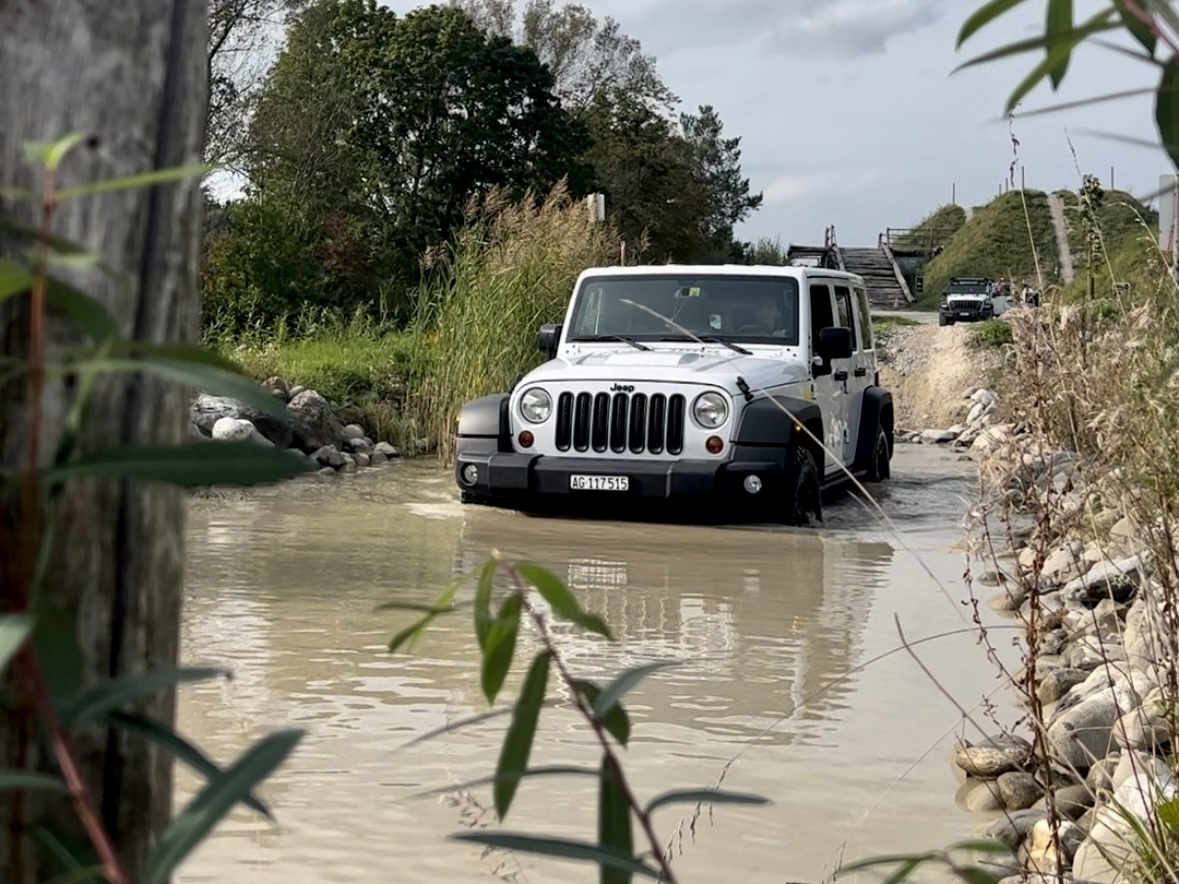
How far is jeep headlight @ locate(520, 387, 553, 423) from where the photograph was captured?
9844 mm

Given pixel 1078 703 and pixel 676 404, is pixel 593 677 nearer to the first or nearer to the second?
pixel 1078 703

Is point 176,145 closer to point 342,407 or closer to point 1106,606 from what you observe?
point 1106,606

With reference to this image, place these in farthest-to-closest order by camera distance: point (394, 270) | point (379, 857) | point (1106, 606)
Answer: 1. point (394, 270)
2. point (1106, 606)
3. point (379, 857)

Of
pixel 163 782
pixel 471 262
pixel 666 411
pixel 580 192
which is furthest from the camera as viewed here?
A: pixel 580 192

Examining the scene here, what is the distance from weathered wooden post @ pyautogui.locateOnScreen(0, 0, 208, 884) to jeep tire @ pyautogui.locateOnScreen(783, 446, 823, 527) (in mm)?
8668

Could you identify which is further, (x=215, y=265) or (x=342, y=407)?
(x=215, y=265)

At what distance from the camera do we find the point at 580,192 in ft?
131

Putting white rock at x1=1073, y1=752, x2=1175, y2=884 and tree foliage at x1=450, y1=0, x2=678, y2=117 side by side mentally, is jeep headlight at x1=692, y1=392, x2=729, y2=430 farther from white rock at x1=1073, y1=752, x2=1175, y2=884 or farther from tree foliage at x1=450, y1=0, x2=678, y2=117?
tree foliage at x1=450, y1=0, x2=678, y2=117

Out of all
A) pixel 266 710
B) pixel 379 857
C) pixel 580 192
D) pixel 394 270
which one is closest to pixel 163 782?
pixel 379 857

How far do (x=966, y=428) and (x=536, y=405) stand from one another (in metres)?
9.31

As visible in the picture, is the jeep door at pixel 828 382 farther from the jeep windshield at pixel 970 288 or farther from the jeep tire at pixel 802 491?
Answer: the jeep windshield at pixel 970 288

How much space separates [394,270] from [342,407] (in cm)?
1976

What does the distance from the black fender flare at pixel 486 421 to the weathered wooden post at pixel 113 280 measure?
29.3ft

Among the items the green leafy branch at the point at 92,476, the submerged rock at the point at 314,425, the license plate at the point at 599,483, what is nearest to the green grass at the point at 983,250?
the submerged rock at the point at 314,425
